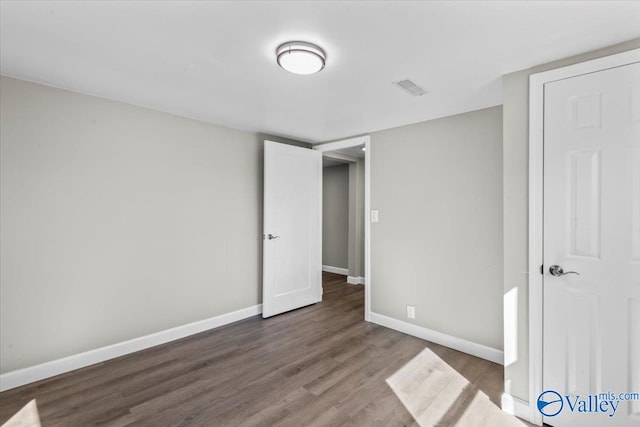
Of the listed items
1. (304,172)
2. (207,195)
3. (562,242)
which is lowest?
(562,242)

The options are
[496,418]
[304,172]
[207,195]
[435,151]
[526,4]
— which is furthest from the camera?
[304,172]

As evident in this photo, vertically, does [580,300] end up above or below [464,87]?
below

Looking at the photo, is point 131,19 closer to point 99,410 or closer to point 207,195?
point 207,195

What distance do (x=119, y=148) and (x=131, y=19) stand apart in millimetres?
1586

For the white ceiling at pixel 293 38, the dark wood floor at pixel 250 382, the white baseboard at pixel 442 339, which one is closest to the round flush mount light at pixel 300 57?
the white ceiling at pixel 293 38

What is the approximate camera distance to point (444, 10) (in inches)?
58.4

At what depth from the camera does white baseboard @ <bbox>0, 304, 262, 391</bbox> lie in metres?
2.29

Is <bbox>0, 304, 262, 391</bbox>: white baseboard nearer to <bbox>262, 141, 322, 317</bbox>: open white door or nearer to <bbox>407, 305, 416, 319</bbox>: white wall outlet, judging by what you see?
<bbox>262, 141, 322, 317</bbox>: open white door

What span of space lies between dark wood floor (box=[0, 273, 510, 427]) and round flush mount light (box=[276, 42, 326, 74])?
7.75ft

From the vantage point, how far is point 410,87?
2420mm

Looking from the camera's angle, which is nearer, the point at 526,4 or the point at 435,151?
the point at 526,4

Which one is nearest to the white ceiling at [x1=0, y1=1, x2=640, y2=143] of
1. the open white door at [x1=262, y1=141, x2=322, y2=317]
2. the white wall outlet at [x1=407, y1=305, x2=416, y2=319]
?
the open white door at [x1=262, y1=141, x2=322, y2=317]

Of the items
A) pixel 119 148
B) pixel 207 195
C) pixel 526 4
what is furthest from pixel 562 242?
pixel 119 148

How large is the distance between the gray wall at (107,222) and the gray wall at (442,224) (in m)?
1.87
